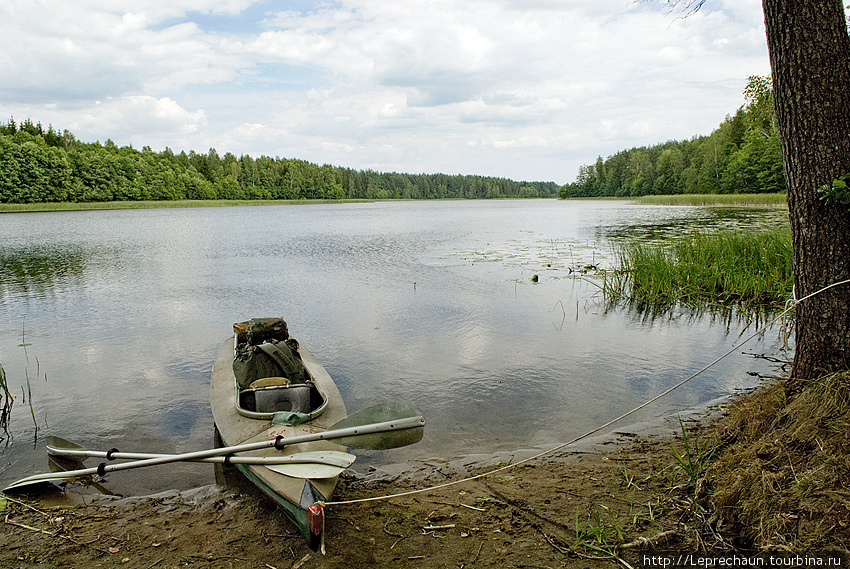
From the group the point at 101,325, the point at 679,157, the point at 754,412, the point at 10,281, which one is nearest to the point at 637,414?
the point at 754,412

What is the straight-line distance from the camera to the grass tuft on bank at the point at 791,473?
9.40 feet

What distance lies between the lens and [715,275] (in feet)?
38.6

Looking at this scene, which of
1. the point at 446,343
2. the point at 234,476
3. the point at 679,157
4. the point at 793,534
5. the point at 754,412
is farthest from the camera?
the point at 679,157

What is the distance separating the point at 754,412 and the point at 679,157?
104616mm

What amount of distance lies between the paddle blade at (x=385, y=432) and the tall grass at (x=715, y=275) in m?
9.11

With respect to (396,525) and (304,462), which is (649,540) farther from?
(304,462)

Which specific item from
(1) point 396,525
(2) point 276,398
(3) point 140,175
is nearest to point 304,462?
(1) point 396,525

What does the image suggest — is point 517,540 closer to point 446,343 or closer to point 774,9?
point 774,9

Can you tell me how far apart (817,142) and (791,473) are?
224 centimetres

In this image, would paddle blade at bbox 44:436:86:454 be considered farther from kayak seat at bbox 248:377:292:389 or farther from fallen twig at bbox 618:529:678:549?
fallen twig at bbox 618:529:678:549

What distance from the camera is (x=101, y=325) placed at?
37.2 feet

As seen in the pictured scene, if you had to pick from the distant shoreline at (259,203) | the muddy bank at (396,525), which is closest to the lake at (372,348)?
the muddy bank at (396,525)

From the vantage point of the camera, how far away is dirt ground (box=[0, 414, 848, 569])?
3262 millimetres

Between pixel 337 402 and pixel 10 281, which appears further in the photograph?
pixel 10 281
